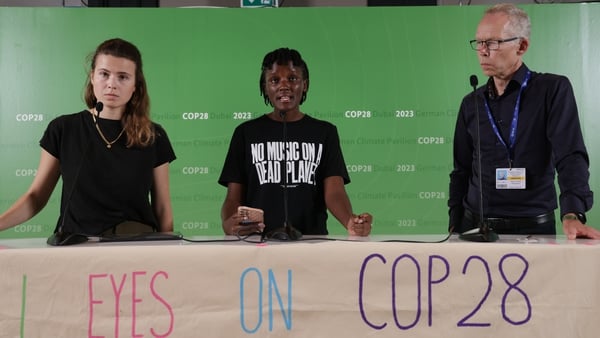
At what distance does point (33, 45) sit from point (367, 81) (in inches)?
81.0

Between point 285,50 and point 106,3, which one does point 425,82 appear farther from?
point 106,3

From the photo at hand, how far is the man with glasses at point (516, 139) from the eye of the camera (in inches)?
89.7

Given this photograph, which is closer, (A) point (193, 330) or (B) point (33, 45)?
(A) point (193, 330)

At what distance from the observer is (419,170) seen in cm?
416

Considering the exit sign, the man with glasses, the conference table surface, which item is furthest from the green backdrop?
the conference table surface

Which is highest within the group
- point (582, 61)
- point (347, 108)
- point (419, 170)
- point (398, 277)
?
point (582, 61)

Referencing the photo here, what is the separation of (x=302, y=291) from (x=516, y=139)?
3.65 ft

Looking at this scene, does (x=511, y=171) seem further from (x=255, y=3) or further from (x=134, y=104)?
(x=255, y=3)

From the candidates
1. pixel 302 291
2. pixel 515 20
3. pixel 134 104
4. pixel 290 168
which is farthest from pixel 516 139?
pixel 134 104

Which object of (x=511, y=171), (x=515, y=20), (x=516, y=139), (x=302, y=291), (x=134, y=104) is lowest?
(x=302, y=291)

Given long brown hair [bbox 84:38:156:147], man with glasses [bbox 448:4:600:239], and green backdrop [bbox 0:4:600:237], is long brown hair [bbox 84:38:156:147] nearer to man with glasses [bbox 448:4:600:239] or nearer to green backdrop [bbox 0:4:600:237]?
man with glasses [bbox 448:4:600:239]

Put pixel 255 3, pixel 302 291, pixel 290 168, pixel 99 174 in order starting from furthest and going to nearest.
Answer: pixel 255 3
pixel 290 168
pixel 99 174
pixel 302 291

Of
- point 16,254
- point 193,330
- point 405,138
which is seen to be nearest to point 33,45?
point 405,138

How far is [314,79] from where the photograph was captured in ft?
13.8
